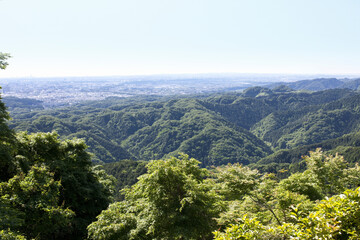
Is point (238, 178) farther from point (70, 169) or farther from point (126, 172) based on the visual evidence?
point (126, 172)

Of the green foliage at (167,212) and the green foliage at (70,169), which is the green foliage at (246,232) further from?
the green foliage at (70,169)

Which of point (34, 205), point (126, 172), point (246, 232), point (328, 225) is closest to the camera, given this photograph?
point (328, 225)

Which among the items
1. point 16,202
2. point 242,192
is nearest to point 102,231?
point 16,202

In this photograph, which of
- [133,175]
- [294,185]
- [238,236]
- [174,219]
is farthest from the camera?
[133,175]

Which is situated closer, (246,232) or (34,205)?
(246,232)

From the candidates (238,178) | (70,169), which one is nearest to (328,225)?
(238,178)

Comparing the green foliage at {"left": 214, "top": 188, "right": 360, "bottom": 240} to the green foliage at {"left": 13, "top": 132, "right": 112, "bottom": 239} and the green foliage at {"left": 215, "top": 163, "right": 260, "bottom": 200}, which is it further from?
the green foliage at {"left": 13, "top": 132, "right": 112, "bottom": 239}

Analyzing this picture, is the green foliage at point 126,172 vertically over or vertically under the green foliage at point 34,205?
under

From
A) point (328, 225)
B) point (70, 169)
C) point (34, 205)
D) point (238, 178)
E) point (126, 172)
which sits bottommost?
point (126, 172)

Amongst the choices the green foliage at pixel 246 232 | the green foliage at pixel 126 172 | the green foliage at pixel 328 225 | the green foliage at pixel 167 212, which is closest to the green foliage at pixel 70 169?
the green foliage at pixel 167 212

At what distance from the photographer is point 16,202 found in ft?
46.1

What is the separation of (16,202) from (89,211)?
35.0 ft

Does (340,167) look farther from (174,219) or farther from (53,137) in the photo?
(53,137)

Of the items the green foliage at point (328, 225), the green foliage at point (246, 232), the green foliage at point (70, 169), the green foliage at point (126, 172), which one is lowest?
the green foliage at point (126, 172)
